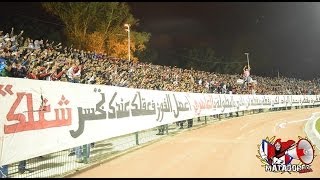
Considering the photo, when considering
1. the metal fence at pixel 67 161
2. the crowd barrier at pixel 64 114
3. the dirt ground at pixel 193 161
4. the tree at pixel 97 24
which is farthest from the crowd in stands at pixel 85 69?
the tree at pixel 97 24

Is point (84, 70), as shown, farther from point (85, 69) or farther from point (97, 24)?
point (97, 24)

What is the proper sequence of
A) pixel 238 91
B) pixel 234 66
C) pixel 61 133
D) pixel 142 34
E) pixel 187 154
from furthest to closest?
pixel 234 66 → pixel 142 34 → pixel 238 91 → pixel 187 154 → pixel 61 133

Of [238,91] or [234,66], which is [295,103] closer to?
[238,91]

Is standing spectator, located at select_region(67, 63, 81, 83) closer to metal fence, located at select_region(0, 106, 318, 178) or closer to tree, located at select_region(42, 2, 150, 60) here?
metal fence, located at select_region(0, 106, 318, 178)

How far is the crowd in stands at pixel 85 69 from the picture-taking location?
443 inches

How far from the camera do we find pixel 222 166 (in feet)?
33.2

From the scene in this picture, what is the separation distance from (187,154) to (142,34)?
1832 inches

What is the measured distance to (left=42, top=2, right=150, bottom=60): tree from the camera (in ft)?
160

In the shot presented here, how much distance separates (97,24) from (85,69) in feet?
117

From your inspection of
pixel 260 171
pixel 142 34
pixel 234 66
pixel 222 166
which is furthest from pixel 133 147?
pixel 234 66

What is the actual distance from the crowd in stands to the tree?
1736cm

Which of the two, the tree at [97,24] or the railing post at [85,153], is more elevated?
the tree at [97,24]

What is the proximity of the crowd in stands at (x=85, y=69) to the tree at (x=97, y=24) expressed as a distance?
57.0 ft

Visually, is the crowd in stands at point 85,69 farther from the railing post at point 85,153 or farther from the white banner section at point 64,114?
the railing post at point 85,153
